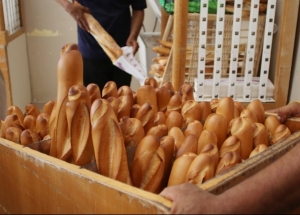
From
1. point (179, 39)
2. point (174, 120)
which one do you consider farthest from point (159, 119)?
point (179, 39)

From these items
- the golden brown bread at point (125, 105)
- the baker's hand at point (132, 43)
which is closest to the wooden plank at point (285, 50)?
the baker's hand at point (132, 43)

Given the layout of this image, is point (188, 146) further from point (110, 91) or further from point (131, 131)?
point (110, 91)

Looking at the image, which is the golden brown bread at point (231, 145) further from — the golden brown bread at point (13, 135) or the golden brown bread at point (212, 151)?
the golden brown bread at point (13, 135)

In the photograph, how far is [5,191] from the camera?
0.79 metres

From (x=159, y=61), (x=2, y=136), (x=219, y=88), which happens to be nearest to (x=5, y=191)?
(x=2, y=136)

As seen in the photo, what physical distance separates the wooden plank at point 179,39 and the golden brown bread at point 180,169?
1.14 metres

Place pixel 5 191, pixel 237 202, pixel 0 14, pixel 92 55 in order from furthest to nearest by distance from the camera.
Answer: pixel 0 14
pixel 92 55
pixel 5 191
pixel 237 202

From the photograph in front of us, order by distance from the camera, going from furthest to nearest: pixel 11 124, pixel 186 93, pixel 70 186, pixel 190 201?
pixel 186 93 < pixel 11 124 < pixel 70 186 < pixel 190 201

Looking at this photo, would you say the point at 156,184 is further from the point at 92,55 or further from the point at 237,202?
the point at 92,55

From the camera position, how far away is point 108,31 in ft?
6.94

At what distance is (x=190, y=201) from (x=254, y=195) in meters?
0.11

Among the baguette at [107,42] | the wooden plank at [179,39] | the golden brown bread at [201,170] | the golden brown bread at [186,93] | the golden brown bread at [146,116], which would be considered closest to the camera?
the golden brown bread at [201,170]

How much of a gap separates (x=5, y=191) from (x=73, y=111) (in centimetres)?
27

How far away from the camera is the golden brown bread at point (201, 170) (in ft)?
2.08
